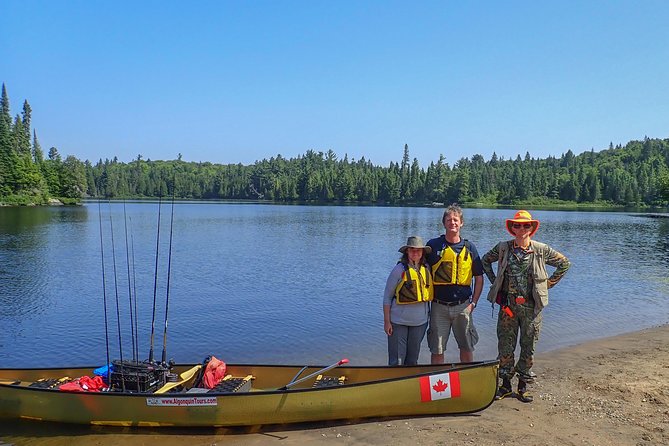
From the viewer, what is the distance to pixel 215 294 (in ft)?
65.8

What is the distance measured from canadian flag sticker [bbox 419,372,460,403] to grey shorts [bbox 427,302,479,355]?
64 cm

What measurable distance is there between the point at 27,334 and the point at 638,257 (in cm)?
3390

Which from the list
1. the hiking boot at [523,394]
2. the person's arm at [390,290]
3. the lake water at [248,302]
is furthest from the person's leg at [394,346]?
the lake water at [248,302]

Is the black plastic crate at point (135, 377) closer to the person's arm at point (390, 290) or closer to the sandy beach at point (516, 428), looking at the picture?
the sandy beach at point (516, 428)

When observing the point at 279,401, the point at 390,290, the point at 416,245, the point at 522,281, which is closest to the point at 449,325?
the point at 390,290

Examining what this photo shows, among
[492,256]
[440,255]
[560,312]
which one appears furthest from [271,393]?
[560,312]

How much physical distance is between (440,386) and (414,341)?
0.86 meters

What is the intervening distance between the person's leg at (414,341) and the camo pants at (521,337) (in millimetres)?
1107

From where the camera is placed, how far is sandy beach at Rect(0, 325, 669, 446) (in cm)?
626

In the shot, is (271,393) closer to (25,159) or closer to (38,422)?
(38,422)

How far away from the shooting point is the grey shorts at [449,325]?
23.7 feet

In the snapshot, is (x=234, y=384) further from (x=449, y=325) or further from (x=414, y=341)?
(x=449, y=325)

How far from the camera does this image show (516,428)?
21.3ft

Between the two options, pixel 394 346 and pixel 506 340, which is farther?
pixel 394 346
